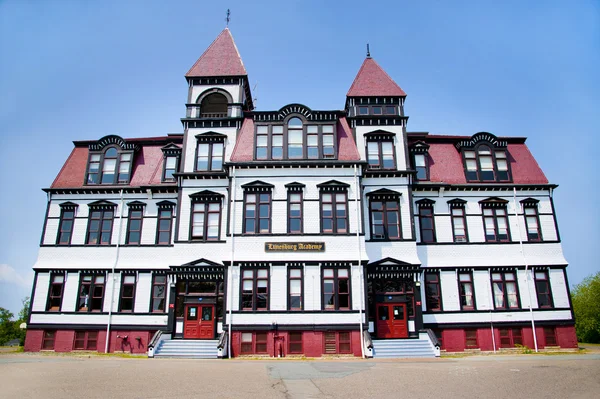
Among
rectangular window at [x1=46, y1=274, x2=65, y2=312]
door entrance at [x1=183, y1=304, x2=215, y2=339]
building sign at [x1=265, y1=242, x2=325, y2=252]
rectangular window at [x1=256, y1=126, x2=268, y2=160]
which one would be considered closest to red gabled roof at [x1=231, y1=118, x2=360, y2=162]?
rectangular window at [x1=256, y1=126, x2=268, y2=160]

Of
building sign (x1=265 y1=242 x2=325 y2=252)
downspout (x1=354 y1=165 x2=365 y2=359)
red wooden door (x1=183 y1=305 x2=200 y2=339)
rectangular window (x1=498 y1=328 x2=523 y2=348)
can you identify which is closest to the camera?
downspout (x1=354 y1=165 x2=365 y2=359)

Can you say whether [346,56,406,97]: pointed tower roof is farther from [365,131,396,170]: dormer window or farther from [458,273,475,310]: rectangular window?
[458,273,475,310]: rectangular window

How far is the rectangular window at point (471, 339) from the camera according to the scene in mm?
25109

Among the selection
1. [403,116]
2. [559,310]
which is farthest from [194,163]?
[559,310]

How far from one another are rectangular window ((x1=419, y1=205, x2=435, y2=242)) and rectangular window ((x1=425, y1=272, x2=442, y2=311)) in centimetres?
228

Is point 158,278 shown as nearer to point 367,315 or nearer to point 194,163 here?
point 194,163

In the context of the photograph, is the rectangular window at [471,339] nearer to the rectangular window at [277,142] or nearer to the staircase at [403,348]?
the staircase at [403,348]

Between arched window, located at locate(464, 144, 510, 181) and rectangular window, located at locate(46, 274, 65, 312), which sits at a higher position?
arched window, located at locate(464, 144, 510, 181)

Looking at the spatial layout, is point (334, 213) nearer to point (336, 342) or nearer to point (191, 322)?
point (336, 342)

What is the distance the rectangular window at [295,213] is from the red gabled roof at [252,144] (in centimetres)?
337

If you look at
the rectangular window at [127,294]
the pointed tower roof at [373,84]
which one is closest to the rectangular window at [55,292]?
the rectangular window at [127,294]

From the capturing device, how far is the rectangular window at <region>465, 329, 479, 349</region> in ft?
82.4

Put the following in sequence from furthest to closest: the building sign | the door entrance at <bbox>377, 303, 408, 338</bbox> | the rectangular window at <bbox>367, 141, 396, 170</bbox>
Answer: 1. the rectangular window at <bbox>367, 141, 396, 170</bbox>
2. the door entrance at <bbox>377, 303, 408, 338</bbox>
3. the building sign

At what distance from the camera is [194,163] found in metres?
26.5
